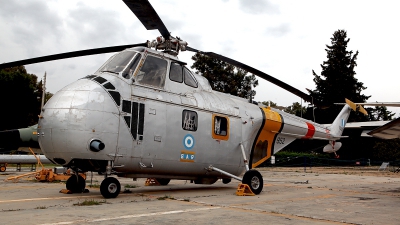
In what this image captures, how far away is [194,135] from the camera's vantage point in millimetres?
11289

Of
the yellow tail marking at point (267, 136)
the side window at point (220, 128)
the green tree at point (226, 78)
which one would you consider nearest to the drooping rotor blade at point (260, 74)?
the yellow tail marking at point (267, 136)

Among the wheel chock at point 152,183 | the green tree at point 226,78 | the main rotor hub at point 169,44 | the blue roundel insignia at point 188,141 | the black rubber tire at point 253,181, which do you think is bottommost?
the wheel chock at point 152,183

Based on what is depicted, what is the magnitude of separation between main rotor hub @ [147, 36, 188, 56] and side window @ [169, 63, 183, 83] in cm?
A: 56

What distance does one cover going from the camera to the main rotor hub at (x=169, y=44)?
11.7 m

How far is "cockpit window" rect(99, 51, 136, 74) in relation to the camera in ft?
33.9

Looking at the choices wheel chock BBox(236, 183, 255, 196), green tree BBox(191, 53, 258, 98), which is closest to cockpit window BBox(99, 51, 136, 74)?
wheel chock BBox(236, 183, 255, 196)

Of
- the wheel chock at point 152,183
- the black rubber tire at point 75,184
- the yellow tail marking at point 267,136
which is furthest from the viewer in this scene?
the wheel chock at point 152,183

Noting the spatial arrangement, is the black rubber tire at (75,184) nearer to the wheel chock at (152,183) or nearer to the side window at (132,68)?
the side window at (132,68)

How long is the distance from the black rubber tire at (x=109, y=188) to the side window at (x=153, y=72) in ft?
9.22

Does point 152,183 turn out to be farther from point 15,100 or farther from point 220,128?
point 15,100

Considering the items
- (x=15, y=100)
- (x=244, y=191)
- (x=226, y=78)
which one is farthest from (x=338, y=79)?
(x=244, y=191)

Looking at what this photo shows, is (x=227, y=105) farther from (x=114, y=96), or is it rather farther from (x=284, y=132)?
(x=114, y=96)

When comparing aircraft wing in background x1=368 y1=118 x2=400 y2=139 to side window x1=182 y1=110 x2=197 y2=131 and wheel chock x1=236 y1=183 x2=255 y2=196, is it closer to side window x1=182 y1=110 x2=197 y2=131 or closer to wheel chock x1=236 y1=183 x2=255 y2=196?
wheel chock x1=236 y1=183 x2=255 y2=196

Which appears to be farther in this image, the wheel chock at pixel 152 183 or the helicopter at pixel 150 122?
the wheel chock at pixel 152 183
